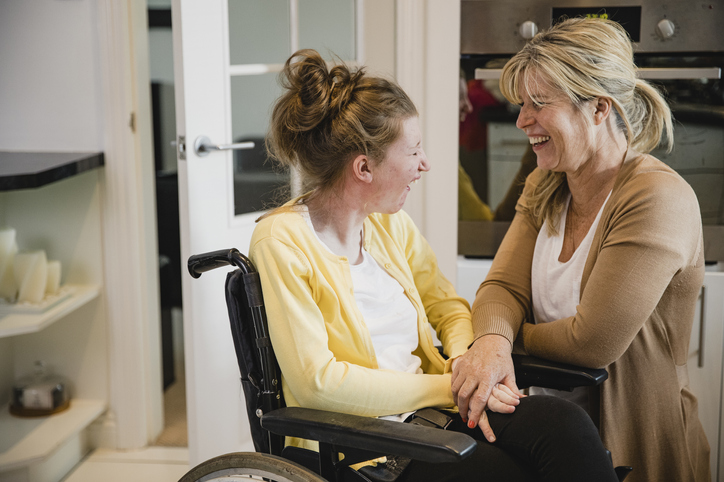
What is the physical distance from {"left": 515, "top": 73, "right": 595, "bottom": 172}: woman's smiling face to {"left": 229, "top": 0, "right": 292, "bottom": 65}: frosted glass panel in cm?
88

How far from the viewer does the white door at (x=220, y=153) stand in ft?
5.91

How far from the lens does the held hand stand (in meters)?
1.26

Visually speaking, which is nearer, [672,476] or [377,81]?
[377,81]

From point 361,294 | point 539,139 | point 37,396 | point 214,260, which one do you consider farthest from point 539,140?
point 37,396

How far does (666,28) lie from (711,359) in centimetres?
95

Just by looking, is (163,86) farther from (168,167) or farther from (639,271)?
(639,271)

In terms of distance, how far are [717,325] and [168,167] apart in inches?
85.2

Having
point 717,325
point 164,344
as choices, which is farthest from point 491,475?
point 164,344

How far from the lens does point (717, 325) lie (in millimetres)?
2035

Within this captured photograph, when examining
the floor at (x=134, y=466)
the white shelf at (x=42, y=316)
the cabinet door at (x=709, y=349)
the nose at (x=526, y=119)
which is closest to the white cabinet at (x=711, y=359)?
the cabinet door at (x=709, y=349)

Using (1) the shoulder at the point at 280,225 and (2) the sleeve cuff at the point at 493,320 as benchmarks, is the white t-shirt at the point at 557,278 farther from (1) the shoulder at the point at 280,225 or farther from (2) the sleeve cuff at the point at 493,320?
(1) the shoulder at the point at 280,225

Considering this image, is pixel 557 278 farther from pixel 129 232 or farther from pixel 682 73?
pixel 129 232

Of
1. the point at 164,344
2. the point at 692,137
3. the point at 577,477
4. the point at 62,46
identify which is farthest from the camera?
the point at 164,344

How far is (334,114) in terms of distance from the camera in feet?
4.24
